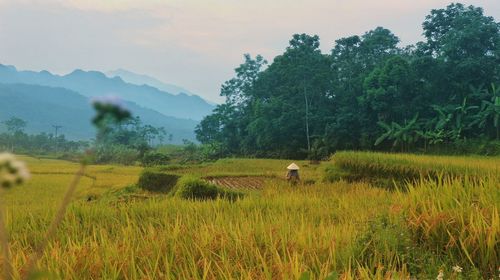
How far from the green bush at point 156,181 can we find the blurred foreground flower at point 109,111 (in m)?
17.9

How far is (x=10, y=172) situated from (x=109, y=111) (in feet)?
0.43

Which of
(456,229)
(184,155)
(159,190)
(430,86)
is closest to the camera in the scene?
(456,229)

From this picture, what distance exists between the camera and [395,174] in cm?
1443

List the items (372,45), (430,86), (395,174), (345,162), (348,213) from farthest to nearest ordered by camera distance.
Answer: (372,45) → (430,86) → (345,162) → (395,174) → (348,213)

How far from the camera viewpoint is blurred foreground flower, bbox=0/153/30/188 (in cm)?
53

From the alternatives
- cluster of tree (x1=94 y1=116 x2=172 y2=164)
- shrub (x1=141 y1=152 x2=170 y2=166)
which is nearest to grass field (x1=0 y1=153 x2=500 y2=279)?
cluster of tree (x1=94 y1=116 x2=172 y2=164)

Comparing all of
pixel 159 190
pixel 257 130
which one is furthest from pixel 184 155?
pixel 159 190

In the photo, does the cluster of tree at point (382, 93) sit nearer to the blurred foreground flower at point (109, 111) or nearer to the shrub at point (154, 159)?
the shrub at point (154, 159)

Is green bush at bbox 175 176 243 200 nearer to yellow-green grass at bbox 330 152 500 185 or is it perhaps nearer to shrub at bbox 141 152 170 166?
yellow-green grass at bbox 330 152 500 185

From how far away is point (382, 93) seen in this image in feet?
106

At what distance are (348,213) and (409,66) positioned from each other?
1122 inches

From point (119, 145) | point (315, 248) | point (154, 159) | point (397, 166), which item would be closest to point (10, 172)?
point (315, 248)

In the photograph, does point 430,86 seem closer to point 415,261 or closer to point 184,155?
point 184,155

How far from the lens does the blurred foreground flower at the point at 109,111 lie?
0.58m
